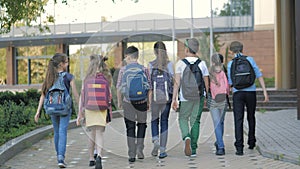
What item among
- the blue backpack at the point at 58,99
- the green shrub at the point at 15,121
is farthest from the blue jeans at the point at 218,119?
the green shrub at the point at 15,121

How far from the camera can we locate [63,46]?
43312 millimetres

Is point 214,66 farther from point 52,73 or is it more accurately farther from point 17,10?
point 17,10

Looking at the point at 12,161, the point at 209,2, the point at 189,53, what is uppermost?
the point at 209,2

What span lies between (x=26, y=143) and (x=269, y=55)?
33687 mm

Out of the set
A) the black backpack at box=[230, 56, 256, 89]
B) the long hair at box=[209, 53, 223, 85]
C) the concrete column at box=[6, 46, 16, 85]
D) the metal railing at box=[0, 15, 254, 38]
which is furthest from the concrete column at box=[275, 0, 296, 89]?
the concrete column at box=[6, 46, 16, 85]

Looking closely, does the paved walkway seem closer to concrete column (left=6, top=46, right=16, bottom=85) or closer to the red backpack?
the red backpack

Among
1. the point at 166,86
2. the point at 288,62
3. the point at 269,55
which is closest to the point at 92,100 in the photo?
the point at 166,86

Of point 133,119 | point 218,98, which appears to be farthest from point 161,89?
point 218,98

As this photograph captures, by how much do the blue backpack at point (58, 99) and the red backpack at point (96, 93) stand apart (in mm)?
300

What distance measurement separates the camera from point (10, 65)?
46844mm

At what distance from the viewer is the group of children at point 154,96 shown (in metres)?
7.86

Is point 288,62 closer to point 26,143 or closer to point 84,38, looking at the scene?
point 26,143

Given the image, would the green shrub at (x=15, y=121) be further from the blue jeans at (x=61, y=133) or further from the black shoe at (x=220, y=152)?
the black shoe at (x=220, y=152)

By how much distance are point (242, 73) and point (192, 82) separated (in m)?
0.79
